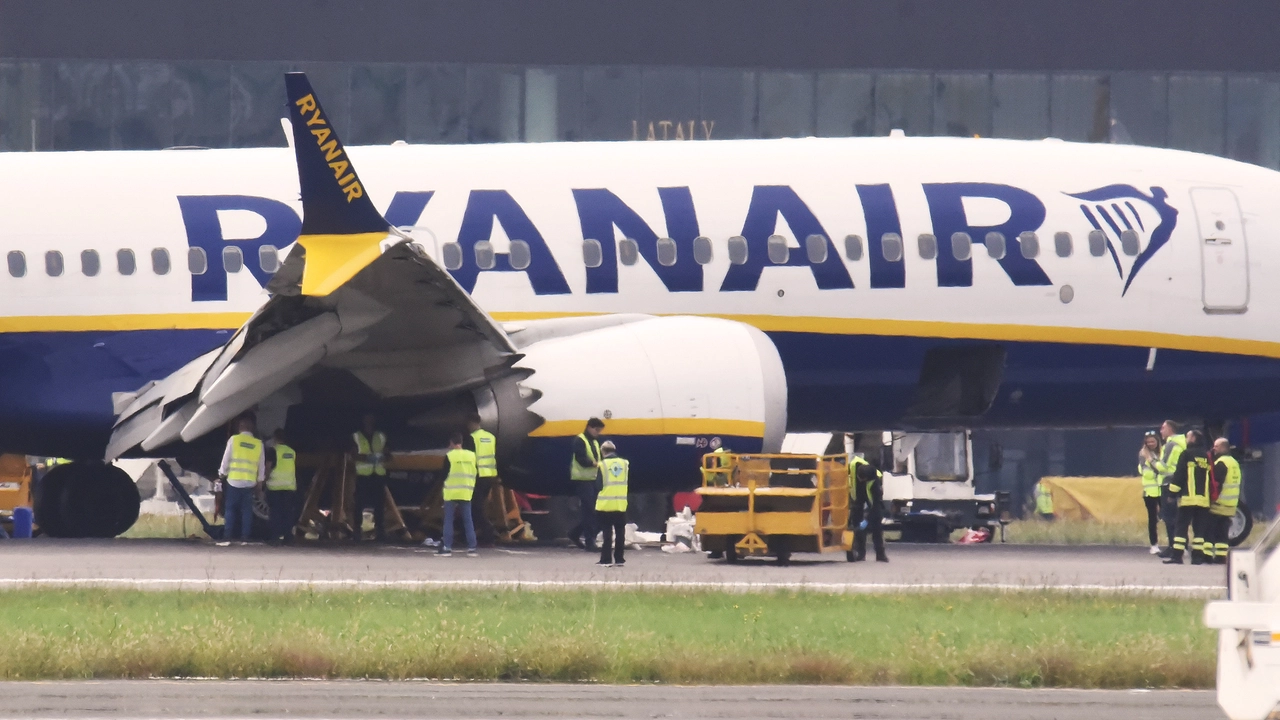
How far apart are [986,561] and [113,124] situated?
3276cm

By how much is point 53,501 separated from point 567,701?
1670cm

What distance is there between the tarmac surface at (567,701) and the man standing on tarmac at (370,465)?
35.0 ft

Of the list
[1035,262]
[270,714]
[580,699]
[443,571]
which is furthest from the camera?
[1035,262]

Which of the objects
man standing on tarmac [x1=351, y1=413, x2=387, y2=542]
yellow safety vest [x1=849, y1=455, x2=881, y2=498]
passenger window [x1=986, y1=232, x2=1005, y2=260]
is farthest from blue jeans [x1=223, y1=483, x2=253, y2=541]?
passenger window [x1=986, y1=232, x2=1005, y2=260]

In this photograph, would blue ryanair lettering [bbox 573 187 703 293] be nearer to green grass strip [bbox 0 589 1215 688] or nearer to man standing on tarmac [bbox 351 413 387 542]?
man standing on tarmac [bbox 351 413 387 542]

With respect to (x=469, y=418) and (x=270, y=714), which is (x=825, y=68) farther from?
(x=270, y=714)

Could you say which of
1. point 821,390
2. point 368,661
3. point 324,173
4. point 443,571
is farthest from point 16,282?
point 368,661

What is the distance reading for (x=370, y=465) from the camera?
24.3 m

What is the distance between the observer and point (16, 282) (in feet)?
81.1

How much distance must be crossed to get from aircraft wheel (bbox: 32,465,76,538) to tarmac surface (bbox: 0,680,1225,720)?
14.5 meters

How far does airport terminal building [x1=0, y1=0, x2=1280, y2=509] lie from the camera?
48625 millimetres

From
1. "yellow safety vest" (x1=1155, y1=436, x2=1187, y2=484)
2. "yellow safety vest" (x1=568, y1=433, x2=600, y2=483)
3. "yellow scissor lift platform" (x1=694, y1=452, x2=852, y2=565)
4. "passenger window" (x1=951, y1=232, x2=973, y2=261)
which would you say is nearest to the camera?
"yellow scissor lift platform" (x1=694, y1=452, x2=852, y2=565)

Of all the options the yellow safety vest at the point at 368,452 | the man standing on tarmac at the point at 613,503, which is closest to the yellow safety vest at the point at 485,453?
the yellow safety vest at the point at 368,452

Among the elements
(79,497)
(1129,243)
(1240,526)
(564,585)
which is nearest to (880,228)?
(1129,243)
